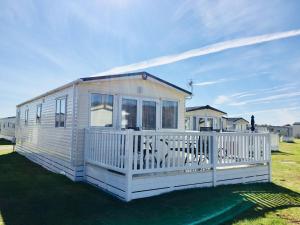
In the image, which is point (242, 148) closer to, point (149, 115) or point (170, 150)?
point (170, 150)

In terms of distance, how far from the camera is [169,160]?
245 inches

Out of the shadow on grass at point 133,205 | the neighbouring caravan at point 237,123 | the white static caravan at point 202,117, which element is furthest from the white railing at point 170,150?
the neighbouring caravan at point 237,123

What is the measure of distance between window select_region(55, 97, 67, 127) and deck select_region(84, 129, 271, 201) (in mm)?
1654

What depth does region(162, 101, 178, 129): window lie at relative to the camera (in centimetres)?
1010

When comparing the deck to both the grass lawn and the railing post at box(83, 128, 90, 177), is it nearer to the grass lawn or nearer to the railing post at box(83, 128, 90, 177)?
the railing post at box(83, 128, 90, 177)

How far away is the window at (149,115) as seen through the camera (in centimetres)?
946

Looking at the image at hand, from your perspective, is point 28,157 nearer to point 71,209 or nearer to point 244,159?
point 71,209

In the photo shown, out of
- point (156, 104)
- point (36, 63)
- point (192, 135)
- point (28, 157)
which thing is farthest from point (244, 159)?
point (36, 63)

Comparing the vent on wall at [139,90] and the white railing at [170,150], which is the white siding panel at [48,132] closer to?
the white railing at [170,150]

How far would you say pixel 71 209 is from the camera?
16.8 feet

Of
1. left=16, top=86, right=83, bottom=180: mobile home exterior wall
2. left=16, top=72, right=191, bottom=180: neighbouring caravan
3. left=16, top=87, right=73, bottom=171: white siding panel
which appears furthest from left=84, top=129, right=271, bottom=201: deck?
left=16, top=87, right=73, bottom=171: white siding panel

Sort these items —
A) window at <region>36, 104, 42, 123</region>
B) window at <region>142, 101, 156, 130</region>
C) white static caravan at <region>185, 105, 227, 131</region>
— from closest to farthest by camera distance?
window at <region>142, 101, 156, 130</region> → window at <region>36, 104, 42, 123</region> → white static caravan at <region>185, 105, 227, 131</region>

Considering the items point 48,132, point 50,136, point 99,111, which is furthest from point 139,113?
point 48,132

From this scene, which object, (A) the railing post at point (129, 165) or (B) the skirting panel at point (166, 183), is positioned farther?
(B) the skirting panel at point (166, 183)
